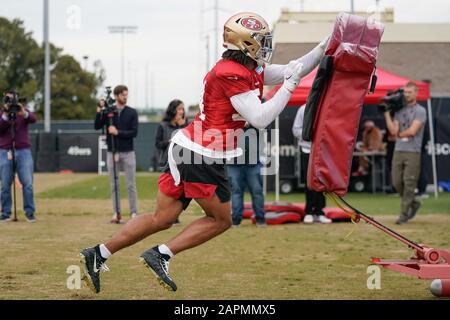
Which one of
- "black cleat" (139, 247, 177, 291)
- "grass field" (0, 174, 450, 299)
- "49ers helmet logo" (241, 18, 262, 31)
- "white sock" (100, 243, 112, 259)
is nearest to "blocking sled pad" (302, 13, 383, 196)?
"49ers helmet logo" (241, 18, 262, 31)

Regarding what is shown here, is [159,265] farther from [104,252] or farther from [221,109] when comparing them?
[221,109]

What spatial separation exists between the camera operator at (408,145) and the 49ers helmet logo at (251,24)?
285 inches

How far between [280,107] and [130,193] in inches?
313

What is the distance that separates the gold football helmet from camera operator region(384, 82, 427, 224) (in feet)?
23.6

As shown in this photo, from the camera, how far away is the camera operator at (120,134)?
13.7m

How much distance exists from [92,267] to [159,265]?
2.11 feet

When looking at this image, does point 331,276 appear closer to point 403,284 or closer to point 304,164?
point 403,284

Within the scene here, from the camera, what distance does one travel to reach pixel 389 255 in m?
9.58

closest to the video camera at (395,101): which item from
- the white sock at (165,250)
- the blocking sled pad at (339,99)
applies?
the blocking sled pad at (339,99)

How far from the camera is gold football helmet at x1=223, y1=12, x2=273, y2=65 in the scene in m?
6.34

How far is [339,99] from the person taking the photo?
20.7ft

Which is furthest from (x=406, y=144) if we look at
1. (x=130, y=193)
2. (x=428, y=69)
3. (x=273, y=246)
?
(x=428, y=69)

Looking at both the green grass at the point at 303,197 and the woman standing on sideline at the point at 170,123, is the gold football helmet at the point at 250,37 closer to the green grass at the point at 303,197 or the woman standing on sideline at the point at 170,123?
the woman standing on sideline at the point at 170,123

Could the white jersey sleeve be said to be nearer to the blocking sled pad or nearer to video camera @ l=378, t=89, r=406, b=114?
the blocking sled pad
